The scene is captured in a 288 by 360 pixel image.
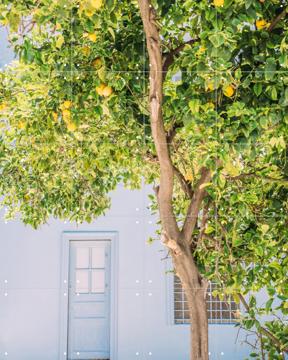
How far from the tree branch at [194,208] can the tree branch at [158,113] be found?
8 centimetres

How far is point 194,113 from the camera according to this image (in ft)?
7.33

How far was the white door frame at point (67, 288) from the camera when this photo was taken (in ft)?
23.1

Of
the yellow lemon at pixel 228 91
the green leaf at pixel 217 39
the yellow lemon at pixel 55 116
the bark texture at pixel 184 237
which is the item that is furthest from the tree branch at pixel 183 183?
the green leaf at pixel 217 39

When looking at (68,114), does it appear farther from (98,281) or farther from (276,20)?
(98,281)

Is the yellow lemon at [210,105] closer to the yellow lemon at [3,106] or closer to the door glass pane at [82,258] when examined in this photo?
the yellow lemon at [3,106]

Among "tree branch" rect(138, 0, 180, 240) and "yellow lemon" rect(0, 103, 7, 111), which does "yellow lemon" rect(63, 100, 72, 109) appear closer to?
"tree branch" rect(138, 0, 180, 240)

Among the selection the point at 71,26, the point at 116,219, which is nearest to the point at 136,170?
the point at 71,26

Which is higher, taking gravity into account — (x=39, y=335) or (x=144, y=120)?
(x=144, y=120)

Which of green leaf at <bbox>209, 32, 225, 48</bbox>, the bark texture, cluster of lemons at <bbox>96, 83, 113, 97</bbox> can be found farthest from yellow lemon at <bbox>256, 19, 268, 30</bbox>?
cluster of lemons at <bbox>96, 83, 113, 97</bbox>

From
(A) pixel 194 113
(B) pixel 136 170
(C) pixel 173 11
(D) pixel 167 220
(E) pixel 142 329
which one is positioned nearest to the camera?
(A) pixel 194 113

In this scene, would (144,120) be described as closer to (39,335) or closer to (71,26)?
(71,26)

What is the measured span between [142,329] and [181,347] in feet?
1.57

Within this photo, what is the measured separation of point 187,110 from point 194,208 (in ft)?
2.28

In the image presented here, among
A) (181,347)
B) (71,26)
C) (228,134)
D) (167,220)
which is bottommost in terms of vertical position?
(181,347)
